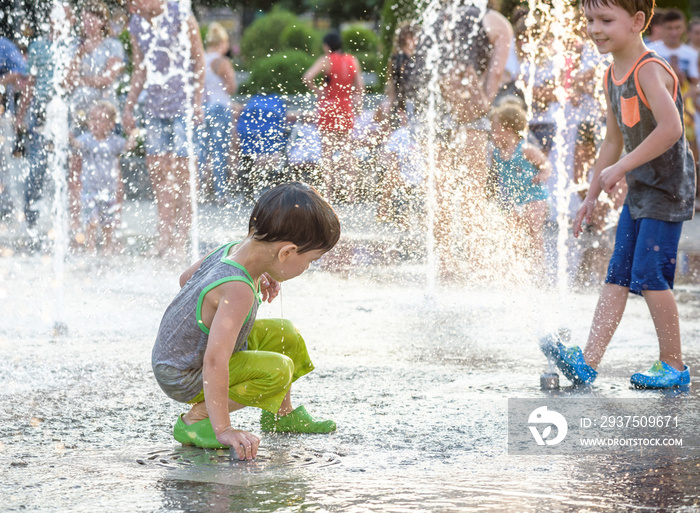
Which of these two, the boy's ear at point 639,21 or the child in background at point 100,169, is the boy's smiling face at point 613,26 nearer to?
the boy's ear at point 639,21

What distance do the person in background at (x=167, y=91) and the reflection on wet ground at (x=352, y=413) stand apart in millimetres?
1911

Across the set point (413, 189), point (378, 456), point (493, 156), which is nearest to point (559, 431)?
point (378, 456)

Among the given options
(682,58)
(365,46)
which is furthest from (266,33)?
(682,58)

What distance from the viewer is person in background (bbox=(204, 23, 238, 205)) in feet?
33.9

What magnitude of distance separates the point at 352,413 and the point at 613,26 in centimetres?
177

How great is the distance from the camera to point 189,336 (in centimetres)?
329

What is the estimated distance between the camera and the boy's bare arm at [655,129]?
404 centimetres

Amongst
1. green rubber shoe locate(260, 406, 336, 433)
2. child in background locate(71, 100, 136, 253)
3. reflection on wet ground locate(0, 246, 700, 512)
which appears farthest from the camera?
child in background locate(71, 100, 136, 253)

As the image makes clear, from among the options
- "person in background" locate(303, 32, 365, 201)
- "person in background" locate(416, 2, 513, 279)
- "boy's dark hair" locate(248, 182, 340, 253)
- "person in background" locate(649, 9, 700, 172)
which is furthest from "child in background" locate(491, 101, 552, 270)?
"person in background" locate(649, 9, 700, 172)

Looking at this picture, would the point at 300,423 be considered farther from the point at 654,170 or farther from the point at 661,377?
the point at 654,170

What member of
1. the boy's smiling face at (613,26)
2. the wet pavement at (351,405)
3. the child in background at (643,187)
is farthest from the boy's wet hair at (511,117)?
the boy's smiling face at (613,26)

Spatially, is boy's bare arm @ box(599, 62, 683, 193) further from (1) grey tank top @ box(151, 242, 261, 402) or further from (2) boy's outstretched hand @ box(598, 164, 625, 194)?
(1) grey tank top @ box(151, 242, 261, 402)

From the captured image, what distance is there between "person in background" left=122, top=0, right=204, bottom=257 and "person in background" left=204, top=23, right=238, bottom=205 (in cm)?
159

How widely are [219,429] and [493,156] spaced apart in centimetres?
398
